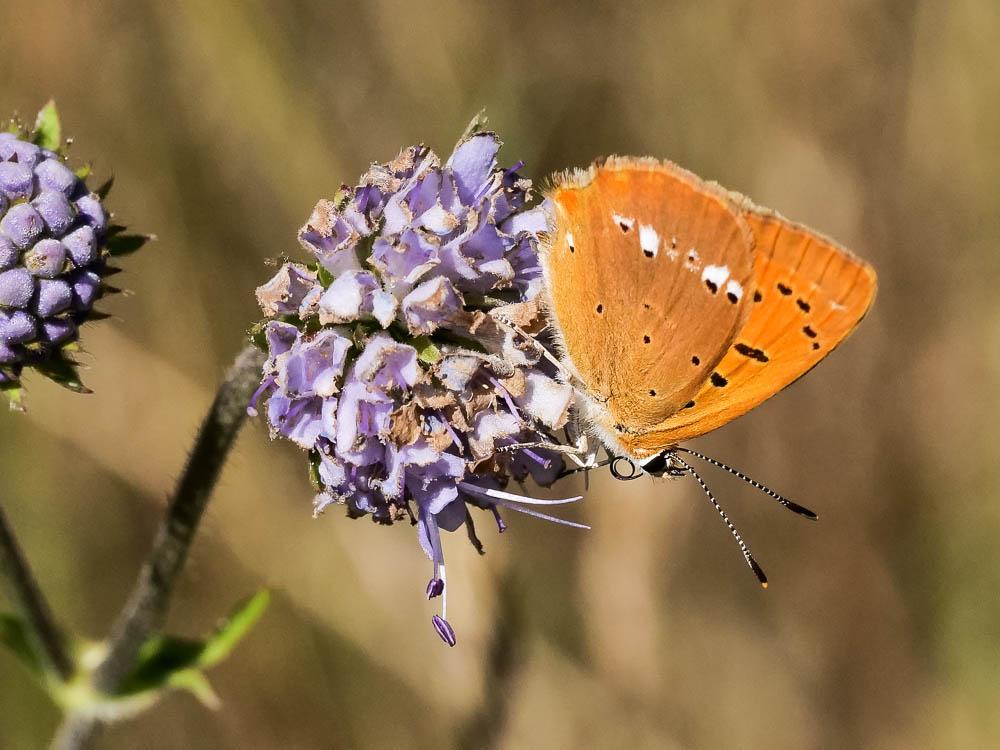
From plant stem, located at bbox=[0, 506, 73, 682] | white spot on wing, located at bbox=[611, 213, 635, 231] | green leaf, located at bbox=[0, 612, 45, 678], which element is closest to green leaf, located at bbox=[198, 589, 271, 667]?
plant stem, located at bbox=[0, 506, 73, 682]

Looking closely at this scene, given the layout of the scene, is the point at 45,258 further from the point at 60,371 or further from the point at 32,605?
the point at 32,605

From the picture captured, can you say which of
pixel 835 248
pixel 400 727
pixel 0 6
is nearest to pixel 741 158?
pixel 835 248

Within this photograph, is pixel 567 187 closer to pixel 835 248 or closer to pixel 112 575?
pixel 835 248

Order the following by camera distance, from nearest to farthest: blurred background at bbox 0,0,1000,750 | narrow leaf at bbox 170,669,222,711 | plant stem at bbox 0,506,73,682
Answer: plant stem at bbox 0,506,73,682
narrow leaf at bbox 170,669,222,711
blurred background at bbox 0,0,1000,750

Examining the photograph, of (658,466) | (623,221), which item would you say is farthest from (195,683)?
(623,221)

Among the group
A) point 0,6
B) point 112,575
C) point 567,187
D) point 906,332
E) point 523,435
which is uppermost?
point 567,187

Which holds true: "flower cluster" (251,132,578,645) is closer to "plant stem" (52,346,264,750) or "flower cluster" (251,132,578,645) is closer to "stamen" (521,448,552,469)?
"stamen" (521,448,552,469)
